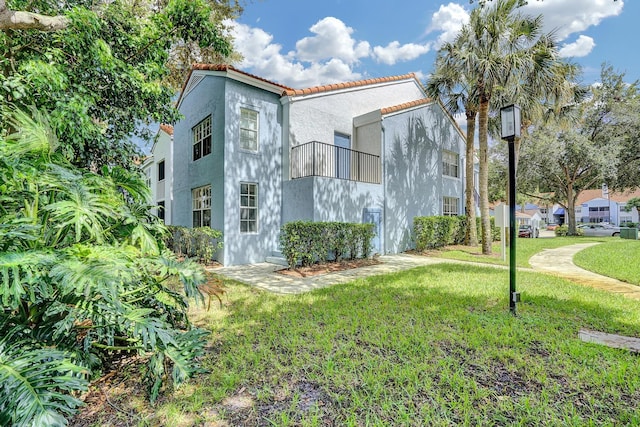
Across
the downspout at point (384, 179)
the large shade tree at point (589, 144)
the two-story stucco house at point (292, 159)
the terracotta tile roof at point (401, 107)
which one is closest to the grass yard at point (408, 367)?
the two-story stucco house at point (292, 159)

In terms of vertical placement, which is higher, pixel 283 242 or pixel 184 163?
pixel 184 163

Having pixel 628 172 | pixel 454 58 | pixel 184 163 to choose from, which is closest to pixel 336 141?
pixel 454 58

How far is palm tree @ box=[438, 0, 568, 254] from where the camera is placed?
35.4 ft

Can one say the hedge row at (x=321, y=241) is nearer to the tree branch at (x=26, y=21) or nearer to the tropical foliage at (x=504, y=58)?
the tree branch at (x=26, y=21)

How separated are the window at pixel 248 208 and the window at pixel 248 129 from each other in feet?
4.75

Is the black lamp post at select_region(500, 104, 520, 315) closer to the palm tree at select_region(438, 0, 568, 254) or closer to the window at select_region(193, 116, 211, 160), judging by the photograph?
the palm tree at select_region(438, 0, 568, 254)

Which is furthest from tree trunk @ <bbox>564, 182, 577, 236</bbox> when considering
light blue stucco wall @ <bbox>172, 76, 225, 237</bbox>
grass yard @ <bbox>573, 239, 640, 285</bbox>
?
light blue stucco wall @ <bbox>172, 76, 225, 237</bbox>

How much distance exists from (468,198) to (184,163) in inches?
534

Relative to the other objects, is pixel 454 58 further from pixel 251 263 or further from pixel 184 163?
pixel 184 163

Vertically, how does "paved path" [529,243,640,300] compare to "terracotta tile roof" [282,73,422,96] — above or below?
below

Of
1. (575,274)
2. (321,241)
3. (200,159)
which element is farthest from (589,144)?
(200,159)

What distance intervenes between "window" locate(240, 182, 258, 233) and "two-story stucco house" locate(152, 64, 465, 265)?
0.04 meters

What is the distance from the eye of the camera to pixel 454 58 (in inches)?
460

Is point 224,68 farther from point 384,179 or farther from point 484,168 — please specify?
point 484,168
